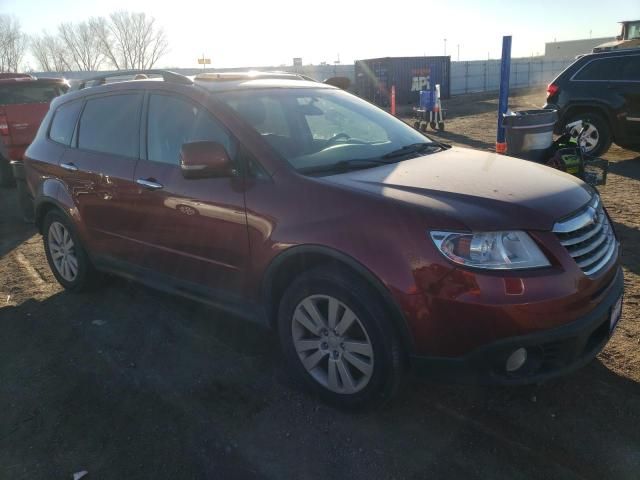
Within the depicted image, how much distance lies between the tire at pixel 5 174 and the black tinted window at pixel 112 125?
6.81m

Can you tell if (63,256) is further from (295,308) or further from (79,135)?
(295,308)

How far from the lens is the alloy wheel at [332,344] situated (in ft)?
8.87

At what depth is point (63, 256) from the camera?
4848mm

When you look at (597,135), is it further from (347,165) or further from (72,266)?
(72,266)

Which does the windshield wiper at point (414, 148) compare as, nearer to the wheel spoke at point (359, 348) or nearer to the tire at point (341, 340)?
the tire at point (341, 340)

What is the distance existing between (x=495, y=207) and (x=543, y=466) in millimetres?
1209

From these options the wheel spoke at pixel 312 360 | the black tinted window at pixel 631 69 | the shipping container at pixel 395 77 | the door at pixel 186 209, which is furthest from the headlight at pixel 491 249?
the shipping container at pixel 395 77

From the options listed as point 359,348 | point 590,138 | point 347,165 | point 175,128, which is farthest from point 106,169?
point 590,138

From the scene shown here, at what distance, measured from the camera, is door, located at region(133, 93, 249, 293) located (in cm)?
314

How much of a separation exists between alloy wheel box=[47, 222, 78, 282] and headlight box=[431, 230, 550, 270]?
140 inches

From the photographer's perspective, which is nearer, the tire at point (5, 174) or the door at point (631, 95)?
the door at point (631, 95)

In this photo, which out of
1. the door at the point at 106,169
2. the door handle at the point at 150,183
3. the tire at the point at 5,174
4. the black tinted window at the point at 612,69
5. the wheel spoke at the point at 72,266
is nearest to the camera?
the door handle at the point at 150,183

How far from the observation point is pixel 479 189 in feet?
8.83

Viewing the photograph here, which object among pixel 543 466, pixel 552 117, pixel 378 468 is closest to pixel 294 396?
pixel 378 468
